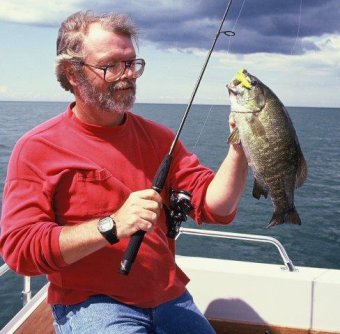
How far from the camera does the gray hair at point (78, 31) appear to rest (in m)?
2.81

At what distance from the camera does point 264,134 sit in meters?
2.31

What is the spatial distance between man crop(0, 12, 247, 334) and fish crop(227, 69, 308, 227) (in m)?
0.19

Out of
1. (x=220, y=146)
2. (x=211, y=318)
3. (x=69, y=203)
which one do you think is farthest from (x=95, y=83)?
(x=220, y=146)

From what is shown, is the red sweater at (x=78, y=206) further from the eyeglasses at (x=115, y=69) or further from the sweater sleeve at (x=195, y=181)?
the eyeglasses at (x=115, y=69)

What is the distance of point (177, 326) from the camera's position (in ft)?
9.09

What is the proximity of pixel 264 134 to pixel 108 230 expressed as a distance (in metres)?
0.99

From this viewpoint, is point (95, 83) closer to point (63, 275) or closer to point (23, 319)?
point (63, 275)

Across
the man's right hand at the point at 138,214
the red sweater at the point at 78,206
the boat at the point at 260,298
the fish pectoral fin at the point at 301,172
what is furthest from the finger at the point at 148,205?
the boat at the point at 260,298

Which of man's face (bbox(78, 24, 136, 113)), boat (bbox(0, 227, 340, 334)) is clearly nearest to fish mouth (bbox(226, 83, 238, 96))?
man's face (bbox(78, 24, 136, 113))

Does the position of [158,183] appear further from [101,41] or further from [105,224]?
[101,41]

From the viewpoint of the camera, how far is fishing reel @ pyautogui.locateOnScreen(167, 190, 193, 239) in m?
2.92

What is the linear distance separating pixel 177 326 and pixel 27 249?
1094mm

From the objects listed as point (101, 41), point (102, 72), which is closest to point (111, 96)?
point (102, 72)

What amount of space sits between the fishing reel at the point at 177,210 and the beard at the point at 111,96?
705 millimetres
